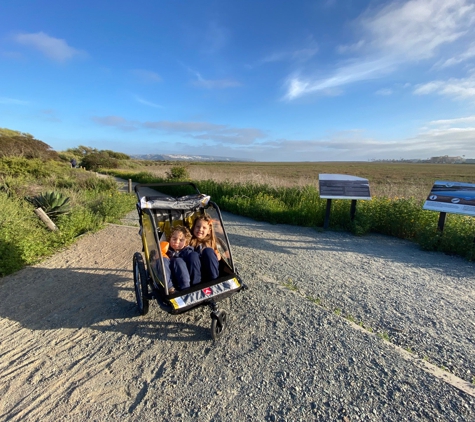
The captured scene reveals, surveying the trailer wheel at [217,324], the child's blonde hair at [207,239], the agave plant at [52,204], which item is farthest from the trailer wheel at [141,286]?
the agave plant at [52,204]

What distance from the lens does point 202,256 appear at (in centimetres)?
Answer: 326

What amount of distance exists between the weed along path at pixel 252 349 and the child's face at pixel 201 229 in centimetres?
98

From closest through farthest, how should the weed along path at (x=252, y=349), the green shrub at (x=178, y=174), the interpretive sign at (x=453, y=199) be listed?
the weed along path at (x=252, y=349)
the interpretive sign at (x=453, y=199)
the green shrub at (x=178, y=174)

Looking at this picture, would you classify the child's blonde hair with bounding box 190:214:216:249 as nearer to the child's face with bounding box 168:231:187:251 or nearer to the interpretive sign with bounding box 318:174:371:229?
the child's face with bounding box 168:231:187:251

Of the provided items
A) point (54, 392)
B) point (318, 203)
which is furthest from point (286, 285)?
point (318, 203)

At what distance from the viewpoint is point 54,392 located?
7.37ft

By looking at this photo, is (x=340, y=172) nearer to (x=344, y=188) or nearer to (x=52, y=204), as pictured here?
(x=344, y=188)

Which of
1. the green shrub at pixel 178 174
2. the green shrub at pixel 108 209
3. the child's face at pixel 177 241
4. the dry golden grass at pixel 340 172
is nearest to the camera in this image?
the child's face at pixel 177 241

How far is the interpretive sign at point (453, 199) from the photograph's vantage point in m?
5.50

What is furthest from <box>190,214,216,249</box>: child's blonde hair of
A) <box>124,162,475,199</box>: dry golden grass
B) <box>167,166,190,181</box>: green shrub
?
<box>167,166,190,181</box>: green shrub

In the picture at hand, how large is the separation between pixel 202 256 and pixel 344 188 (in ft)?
17.1

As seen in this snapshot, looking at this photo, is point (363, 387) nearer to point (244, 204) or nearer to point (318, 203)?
point (318, 203)

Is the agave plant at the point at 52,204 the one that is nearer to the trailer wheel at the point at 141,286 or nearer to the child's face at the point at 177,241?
the trailer wheel at the point at 141,286

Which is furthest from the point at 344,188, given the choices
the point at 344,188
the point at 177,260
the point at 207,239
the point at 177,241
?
the point at 177,260
